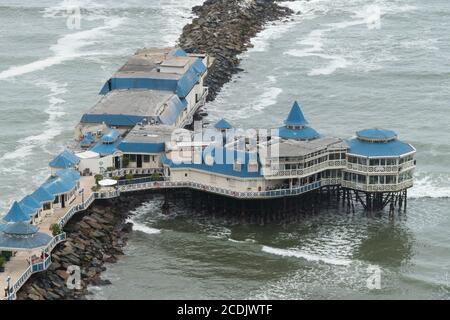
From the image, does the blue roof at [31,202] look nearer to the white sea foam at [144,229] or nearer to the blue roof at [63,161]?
the blue roof at [63,161]

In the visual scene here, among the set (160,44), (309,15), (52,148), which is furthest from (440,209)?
(309,15)

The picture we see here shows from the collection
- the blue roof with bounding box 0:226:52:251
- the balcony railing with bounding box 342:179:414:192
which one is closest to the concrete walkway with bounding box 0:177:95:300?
the blue roof with bounding box 0:226:52:251

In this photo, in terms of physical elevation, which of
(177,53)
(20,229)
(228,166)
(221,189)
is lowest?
(221,189)

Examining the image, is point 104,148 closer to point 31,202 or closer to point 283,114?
point 31,202

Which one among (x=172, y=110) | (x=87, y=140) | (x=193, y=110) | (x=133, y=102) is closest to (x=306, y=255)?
(x=87, y=140)

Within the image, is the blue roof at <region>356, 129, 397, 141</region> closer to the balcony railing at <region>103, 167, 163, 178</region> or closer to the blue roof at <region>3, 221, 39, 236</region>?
the balcony railing at <region>103, 167, 163, 178</region>

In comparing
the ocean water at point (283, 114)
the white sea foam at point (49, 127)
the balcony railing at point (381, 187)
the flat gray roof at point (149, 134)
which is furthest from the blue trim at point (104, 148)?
the balcony railing at point (381, 187)

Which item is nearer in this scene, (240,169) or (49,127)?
(240,169)

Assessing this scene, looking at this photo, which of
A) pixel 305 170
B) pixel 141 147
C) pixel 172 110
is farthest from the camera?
pixel 172 110
